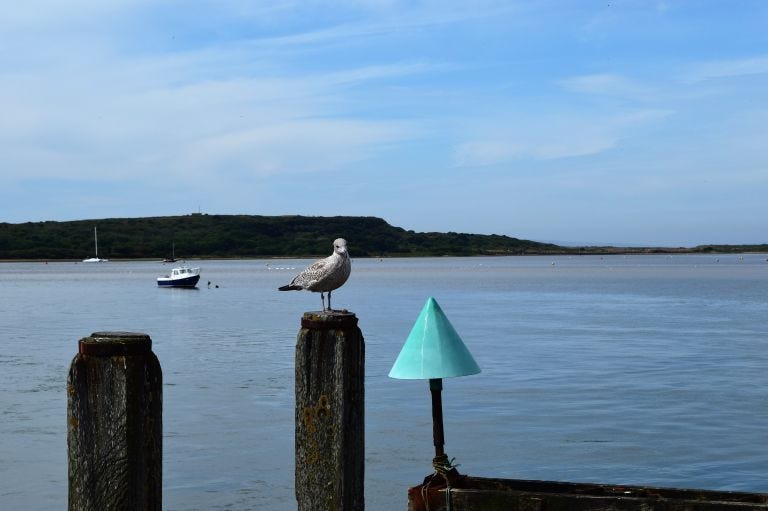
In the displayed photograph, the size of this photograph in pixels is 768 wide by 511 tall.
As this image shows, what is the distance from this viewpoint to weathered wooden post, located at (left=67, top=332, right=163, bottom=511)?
561 cm

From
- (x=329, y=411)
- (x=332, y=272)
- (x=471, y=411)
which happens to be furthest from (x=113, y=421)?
(x=471, y=411)

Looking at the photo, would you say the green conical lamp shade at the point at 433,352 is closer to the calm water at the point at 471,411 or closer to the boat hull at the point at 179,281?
the calm water at the point at 471,411

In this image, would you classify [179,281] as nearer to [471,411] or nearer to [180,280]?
[180,280]

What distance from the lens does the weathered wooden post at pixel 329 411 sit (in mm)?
6289

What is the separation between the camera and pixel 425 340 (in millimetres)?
6852

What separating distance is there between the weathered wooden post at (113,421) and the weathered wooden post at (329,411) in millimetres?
974

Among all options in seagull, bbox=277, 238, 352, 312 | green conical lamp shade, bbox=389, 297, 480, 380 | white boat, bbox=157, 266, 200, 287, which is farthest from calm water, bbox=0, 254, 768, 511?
white boat, bbox=157, 266, 200, 287

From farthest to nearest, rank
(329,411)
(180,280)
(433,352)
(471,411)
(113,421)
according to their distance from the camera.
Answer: (180,280) < (471,411) < (433,352) < (329,411) < (113,421)

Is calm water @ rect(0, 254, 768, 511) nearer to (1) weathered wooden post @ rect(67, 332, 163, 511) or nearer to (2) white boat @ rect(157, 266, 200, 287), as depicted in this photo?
(1) weathered wooden post @ rect(67, 332, 163, 511)

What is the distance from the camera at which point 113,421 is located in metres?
5.64

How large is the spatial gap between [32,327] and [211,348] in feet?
43.4

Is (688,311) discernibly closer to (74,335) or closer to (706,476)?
(74,335)

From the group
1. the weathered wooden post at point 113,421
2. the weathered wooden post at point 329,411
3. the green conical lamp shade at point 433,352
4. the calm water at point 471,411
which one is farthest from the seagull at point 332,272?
the calm water at point 471,411

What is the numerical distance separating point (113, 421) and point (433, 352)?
7.32ft
